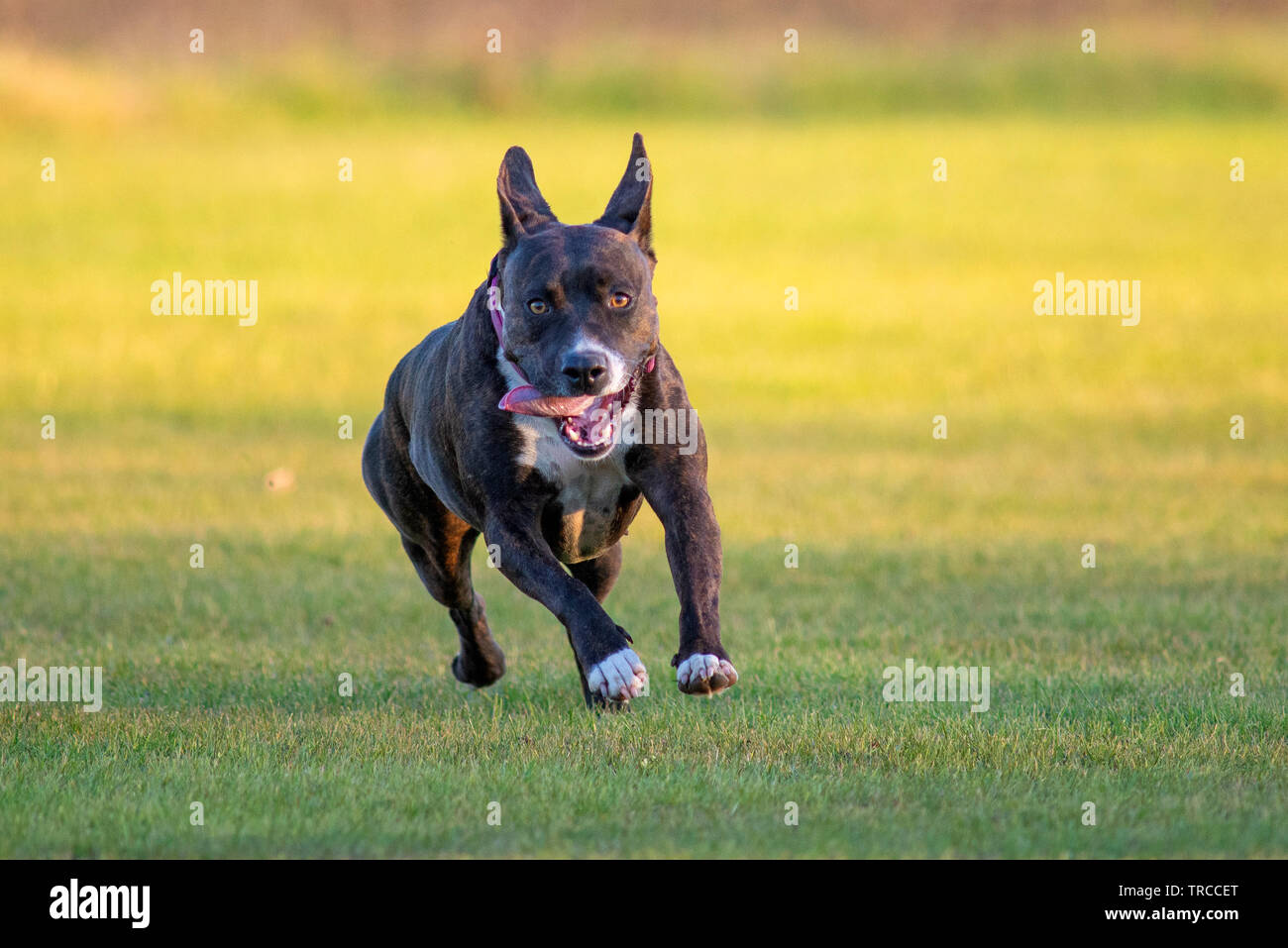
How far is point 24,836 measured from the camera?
5539 mm

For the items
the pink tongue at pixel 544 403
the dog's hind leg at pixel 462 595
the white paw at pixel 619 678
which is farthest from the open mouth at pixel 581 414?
the dog's hind leg at pixel 462 595

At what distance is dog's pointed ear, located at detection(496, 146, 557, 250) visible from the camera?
694 cm

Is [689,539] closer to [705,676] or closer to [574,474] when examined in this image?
[574,474]

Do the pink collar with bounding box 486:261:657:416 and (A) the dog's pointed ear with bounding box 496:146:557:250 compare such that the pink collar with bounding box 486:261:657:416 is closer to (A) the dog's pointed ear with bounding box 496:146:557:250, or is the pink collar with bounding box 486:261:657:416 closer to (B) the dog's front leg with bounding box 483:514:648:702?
(A) the dog's pointed ear with bounding box 496:146:557:250

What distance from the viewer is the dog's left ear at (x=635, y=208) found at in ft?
23.1

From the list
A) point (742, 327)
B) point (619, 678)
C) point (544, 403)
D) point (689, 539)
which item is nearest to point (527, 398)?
point (544, 403)

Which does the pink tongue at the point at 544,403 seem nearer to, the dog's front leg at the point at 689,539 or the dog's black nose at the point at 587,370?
the dog's black nose at the point at 587,370

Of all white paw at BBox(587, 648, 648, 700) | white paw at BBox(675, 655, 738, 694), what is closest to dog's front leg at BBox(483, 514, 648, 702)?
white paw at BBox(587, 648, 648, 700)

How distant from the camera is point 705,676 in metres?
6.21

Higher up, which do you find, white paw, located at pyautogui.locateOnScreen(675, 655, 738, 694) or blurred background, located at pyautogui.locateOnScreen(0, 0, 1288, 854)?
blurred background, located at pyautogui.locateOnScreen(0, 0, 1288, 854)

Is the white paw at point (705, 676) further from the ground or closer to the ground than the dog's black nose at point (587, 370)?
closer to the ground

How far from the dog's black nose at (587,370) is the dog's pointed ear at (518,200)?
0.75 m

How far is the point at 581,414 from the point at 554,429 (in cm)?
19

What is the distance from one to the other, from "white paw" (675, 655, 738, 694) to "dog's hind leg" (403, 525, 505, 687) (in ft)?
6.65
